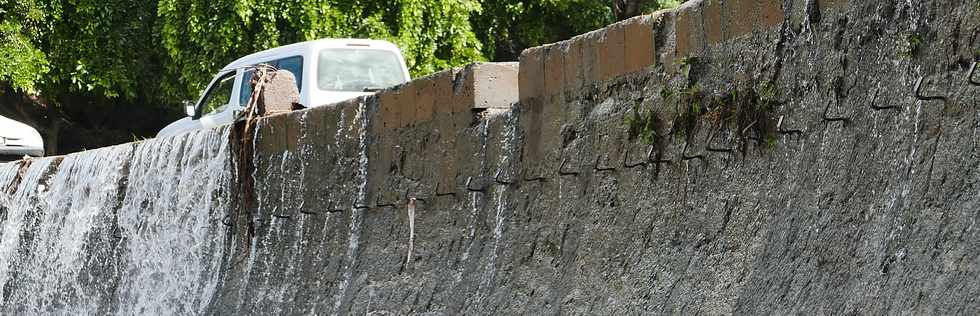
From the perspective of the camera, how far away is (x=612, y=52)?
286 inches

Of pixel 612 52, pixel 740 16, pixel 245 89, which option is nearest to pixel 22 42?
pixel 245 89

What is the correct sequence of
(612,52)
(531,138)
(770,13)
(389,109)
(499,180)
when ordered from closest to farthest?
(770,13), (612,52), (531,138), (499,180), (389,109)

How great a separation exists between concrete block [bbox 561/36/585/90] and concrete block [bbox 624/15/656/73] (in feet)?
1.15

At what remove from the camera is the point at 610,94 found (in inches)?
285

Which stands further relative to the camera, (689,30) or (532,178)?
(532,178)

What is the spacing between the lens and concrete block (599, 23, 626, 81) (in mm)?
7207

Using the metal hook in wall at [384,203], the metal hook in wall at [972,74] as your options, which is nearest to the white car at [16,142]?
the metal hook in wall at [384,203]

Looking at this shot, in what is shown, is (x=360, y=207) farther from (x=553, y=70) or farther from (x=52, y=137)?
(x=52, y=137)

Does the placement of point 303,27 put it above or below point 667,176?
below

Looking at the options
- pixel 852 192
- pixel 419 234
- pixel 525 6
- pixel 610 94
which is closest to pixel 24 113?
pixel 525 6

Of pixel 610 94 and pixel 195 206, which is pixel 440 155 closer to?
pixel 610 94

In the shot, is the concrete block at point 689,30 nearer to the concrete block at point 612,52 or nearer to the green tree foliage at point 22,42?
the concrete block at point 612,52

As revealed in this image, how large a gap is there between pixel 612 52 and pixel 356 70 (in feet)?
25.4

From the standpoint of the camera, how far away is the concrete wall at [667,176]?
5.26m
